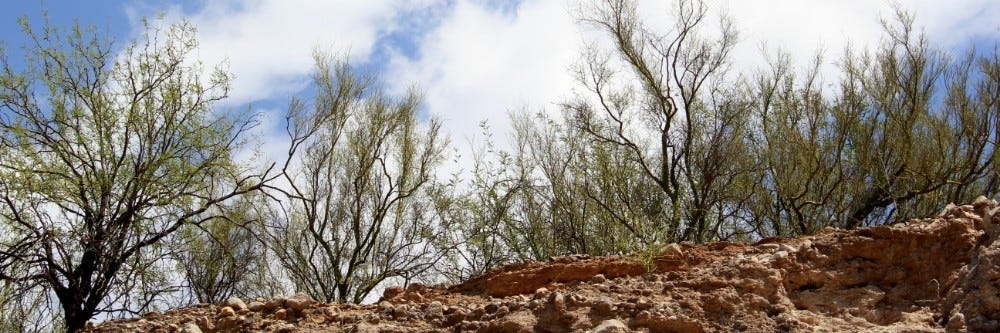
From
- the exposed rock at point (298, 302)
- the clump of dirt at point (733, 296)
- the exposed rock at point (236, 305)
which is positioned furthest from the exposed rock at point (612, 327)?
the exposed rock at point (236, 305)

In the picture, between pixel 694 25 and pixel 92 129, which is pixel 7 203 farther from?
pixel 694 25

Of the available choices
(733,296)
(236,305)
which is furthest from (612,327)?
(236,305)

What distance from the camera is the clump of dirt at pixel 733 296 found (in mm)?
4914

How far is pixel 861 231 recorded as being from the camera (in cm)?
583

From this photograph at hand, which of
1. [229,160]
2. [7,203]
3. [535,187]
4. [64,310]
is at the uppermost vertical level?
[535,187]

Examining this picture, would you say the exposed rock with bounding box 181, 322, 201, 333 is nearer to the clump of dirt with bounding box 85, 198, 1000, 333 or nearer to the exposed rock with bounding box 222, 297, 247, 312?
the clump of dirt with bounding box 85, 198, 1000, 333

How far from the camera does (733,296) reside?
5.11m

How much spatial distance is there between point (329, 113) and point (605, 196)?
529cm

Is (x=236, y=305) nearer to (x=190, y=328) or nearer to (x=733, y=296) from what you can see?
(x=190, y=328)

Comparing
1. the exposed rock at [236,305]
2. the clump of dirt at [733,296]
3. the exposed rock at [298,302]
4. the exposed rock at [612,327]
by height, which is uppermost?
the exposed rock at [236,305]

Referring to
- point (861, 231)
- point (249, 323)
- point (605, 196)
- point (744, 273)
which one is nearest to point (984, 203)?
point (861, 231)

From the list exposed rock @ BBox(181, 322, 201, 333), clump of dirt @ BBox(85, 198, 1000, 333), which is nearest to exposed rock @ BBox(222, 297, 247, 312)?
clump of dirt @ BBox(85, 198, 1000, 333)

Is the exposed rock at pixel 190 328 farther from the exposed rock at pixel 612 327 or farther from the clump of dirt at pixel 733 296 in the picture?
the exposed rock at pixel 612 327

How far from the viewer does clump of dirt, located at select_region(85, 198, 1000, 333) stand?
491 centimetres
